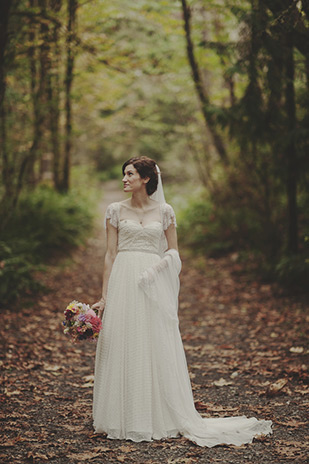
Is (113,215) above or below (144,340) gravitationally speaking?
above

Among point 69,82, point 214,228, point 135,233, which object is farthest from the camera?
point 69,82

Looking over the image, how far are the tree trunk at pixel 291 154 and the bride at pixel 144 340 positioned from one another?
465 cm

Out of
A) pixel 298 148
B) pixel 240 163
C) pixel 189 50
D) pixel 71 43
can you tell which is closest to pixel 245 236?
pixel 240 163

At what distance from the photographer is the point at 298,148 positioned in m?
8.34

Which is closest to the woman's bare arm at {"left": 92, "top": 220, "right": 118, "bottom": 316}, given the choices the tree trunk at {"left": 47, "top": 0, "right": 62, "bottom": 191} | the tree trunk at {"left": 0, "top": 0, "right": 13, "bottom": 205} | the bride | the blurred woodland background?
the bride

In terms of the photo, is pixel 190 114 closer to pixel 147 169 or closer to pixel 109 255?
pixel 147 169

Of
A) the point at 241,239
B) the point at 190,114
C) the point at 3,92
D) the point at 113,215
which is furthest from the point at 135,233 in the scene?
the point at 190,114

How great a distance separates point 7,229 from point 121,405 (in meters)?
7.15

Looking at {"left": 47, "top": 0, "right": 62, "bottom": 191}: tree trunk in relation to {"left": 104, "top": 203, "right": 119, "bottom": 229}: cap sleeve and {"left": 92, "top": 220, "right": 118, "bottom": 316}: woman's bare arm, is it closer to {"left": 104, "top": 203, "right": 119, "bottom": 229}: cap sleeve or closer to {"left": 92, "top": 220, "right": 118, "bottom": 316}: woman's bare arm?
{"left": 104, "top": 203, "right": 119, "bottom": 229}: cap sleeve

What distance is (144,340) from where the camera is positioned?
4.00 metres

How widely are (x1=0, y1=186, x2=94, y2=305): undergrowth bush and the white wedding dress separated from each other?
12.5ft

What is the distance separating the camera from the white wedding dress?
3891 millimetres

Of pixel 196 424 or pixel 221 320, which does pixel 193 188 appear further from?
pixel 196 424

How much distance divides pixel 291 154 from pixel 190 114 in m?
8.00
